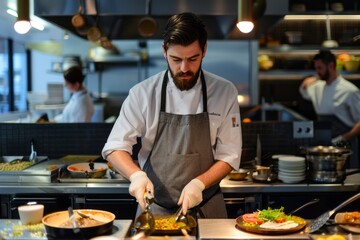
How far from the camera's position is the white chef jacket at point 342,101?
5.04m

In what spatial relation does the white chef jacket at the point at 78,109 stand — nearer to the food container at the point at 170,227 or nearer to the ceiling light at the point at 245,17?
the ceiling light at the point at 245,17

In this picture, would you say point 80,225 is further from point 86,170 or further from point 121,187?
point 86,170

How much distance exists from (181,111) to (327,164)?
4.28 feet

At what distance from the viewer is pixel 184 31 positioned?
2.35 metres

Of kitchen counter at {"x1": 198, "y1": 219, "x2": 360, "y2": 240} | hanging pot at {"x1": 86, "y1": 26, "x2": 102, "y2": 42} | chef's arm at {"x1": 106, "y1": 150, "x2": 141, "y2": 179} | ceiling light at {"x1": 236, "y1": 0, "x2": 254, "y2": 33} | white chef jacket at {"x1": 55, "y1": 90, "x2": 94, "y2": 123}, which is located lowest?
kitchen counter at {"x1": 198, "y1": 219, "x2": 360, "y2": 240}

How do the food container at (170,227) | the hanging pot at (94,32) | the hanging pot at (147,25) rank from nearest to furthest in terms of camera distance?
the food container at (170,227) < the hanging pot at (147,25) < the hanging pot at (94,32)

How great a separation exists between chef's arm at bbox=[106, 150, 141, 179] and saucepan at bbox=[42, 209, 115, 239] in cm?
30

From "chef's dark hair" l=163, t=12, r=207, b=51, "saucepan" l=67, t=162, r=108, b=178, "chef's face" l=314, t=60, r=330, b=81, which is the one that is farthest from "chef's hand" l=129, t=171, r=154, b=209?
"chef's face" l=314, t=60, r=330, b=81

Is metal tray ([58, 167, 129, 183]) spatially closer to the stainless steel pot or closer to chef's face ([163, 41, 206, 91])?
chef's face ([163, 41, 206, 91])

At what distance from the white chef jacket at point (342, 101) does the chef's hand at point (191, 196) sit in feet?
10.6

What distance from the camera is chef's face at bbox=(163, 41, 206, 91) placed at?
93.6 inches

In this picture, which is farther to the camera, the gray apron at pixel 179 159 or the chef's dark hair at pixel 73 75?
the chef's dark hair at pixel 73 75

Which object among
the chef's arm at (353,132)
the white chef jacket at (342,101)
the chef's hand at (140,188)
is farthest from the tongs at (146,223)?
the white chef jacket at (342,101)

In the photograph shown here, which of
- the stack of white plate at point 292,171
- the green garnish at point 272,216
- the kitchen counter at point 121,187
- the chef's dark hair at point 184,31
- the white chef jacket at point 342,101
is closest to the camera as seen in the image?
the green garnish at point 272,216
